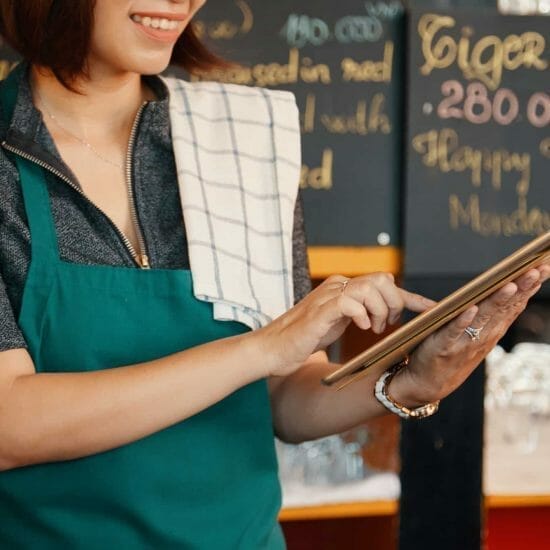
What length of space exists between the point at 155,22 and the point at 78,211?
0.78ft

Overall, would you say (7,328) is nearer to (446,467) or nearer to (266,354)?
(266,354)

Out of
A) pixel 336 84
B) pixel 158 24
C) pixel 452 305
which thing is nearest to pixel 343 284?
pixel 452 305

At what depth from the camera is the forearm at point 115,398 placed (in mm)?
1099

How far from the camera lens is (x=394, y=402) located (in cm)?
125

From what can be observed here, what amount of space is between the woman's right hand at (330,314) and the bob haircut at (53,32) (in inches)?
16.1

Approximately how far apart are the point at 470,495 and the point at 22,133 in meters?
1.26

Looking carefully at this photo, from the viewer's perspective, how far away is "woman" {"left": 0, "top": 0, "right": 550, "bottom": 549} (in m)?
1.11

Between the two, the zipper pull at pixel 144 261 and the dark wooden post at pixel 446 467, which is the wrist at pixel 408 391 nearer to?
the zipper pull at pixel 144 261

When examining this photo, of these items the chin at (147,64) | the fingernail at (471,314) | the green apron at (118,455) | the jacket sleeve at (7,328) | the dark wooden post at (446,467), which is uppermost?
the chin at (147,64)

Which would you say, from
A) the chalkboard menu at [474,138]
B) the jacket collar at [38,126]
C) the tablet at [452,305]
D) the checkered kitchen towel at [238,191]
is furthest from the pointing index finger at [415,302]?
the chalkboard menu at [474,138]

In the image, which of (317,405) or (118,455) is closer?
(118,455)

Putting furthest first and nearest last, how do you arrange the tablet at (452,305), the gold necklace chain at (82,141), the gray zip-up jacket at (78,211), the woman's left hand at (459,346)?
the gold necklace chain at (82,141)
the gray zip-up jacket at (78,211)
the woman's left hand at (459,346)
the tablet at (452,305)

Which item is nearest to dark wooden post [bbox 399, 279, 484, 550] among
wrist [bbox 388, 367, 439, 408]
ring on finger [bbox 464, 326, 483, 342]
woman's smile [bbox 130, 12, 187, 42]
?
wrist [bbox 388, 367, 439, 408]

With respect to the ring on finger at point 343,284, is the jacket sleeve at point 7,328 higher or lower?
lower
